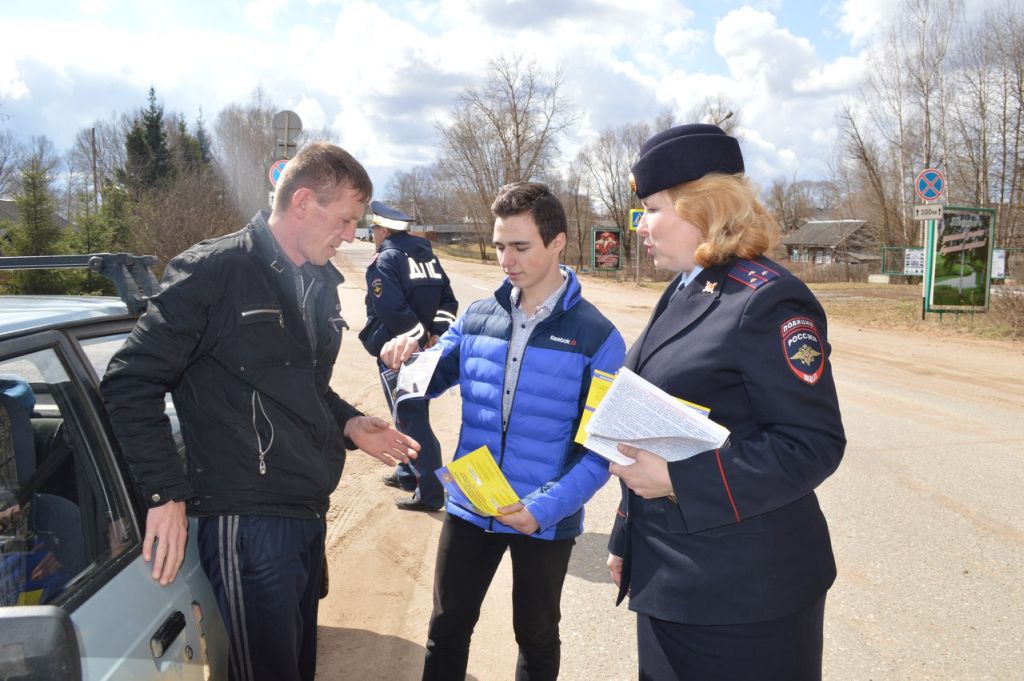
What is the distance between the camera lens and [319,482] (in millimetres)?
2318

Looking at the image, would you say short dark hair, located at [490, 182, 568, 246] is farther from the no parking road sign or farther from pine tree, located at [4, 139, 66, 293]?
pine tree, located at [4, 139, 66, 293]

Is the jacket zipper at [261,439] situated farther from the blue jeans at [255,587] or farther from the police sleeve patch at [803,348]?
the police sleeve patch at [803,348]

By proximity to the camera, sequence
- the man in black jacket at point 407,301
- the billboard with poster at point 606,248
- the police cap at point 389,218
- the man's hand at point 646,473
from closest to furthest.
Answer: the man's hand at point 646,473
the man in black jacket at point 407,301
the police cap at point 389,218
the billboard with poster at point 606,248

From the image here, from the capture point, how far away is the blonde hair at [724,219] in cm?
184

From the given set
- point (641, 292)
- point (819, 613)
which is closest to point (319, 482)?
point (819, 613)

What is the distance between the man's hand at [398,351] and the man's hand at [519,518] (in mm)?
859

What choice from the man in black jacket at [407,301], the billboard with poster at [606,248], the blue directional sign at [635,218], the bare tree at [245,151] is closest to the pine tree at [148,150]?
the bare tree at [245,151]

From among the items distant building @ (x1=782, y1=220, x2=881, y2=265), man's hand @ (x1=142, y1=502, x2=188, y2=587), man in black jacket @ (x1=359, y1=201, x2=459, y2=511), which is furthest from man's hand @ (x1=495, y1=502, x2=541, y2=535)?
distant building @ (x1=782, y1=220, x2=881, y2=265)

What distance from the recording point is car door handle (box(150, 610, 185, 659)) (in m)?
1.80

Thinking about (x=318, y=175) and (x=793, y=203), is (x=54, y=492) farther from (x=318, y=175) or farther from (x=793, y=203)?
(x=793, y=203)

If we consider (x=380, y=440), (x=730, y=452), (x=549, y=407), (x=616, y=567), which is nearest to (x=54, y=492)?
(x=380, y=440)

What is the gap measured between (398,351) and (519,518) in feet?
3.10

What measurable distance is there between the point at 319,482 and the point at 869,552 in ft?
12.3

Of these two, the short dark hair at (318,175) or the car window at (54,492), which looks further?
the short dark hair at (318,175)
